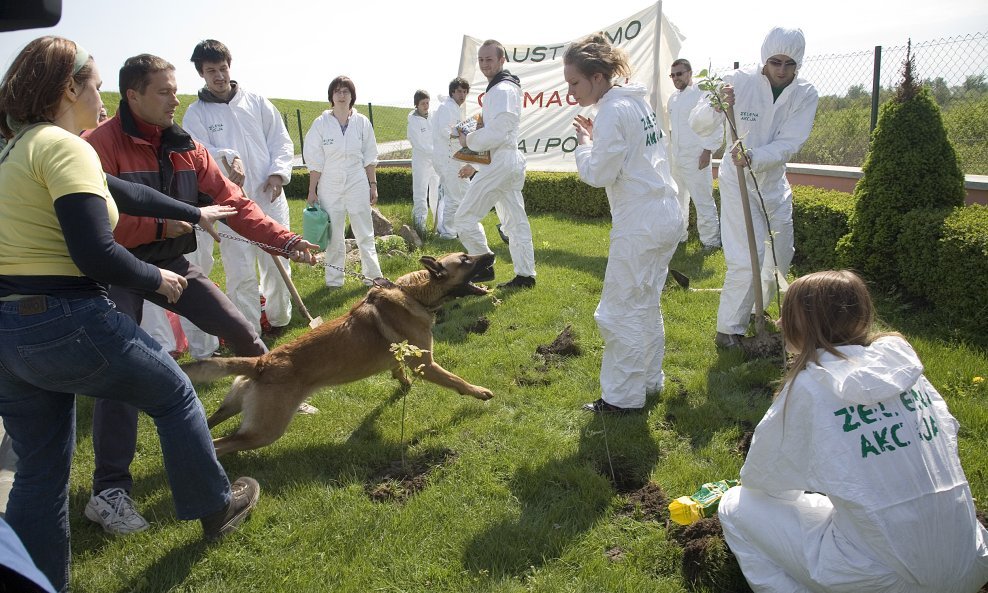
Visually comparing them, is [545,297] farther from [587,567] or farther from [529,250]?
[587,567]

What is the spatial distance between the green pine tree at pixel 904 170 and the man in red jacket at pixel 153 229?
19.2 feet

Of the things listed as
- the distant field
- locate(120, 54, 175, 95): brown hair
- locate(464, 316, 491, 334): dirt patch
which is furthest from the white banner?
the distant field

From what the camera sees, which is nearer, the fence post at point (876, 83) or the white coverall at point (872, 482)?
the white coverall at point (872, 482)

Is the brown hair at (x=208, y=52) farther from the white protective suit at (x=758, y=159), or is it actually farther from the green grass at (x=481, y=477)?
the white protective suit at (x=758, y=159)

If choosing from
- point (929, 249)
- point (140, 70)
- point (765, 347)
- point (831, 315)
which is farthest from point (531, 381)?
point (929, 249)

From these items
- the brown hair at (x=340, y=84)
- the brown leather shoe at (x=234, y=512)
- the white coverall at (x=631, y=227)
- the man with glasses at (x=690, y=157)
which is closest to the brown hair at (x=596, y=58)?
the white coverall at (x=631, y=227)

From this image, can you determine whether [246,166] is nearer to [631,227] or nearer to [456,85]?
[631,227]

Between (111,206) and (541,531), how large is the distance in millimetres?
2635

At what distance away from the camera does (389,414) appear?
496 centimetres

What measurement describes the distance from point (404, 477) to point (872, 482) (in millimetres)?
2705

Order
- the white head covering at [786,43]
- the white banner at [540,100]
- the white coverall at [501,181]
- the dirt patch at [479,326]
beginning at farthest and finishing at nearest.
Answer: the white banner at [540,100]
the white coverall at [501,181]
the dirt patch at [479,326]
the white head covering at [786,43]

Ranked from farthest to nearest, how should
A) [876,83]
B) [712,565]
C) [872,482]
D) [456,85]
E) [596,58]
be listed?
[456,85], [876,83], [596,58], [712,565], [872,482]

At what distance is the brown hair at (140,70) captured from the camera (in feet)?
12.0

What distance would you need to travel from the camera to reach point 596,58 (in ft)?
13.8
